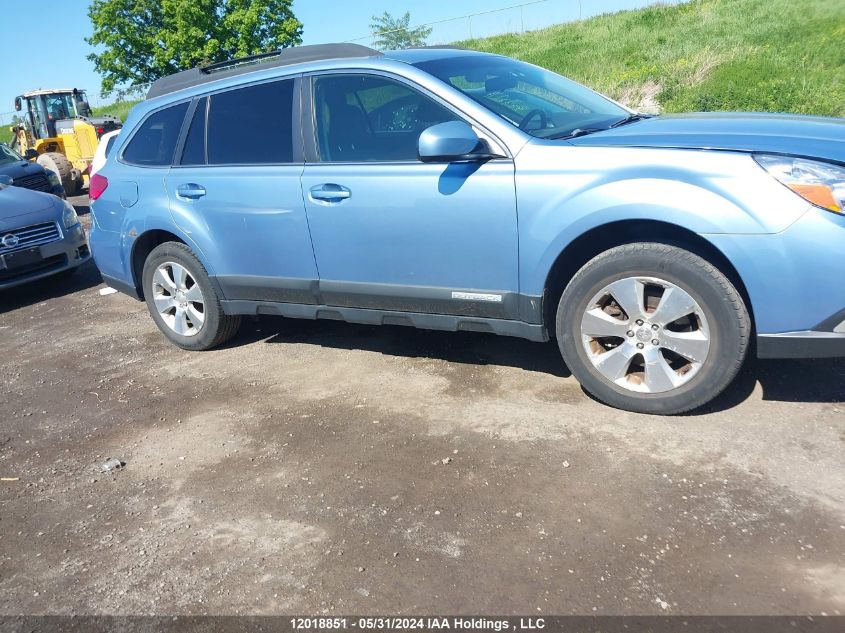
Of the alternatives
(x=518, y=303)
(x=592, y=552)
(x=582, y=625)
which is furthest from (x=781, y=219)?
(x=582, y=625)

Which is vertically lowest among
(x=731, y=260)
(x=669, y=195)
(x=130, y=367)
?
(x=130, y=367)

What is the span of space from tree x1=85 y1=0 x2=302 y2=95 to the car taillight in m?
38.6

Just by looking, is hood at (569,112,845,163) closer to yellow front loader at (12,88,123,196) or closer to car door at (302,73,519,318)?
car door at (302,73,519,318)

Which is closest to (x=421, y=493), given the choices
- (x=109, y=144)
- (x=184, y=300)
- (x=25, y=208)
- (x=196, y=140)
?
(x=184, y=300)

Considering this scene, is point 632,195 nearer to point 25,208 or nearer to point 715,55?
point 25,208

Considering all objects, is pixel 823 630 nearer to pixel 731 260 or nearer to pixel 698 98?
pixel 731 260

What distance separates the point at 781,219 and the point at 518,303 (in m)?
1.29

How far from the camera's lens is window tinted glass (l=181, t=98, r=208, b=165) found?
4957 mm

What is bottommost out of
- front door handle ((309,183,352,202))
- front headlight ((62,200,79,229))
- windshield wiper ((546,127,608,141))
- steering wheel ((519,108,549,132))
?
front headlight ((62,200,79,229))

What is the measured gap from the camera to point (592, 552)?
2.69 meters

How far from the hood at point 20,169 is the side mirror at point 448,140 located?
32.7 ft

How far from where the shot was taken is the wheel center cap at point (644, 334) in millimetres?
3529

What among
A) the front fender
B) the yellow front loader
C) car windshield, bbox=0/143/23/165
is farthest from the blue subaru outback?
the yellow front loader

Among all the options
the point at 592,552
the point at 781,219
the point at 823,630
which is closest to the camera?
the point at 823,630
